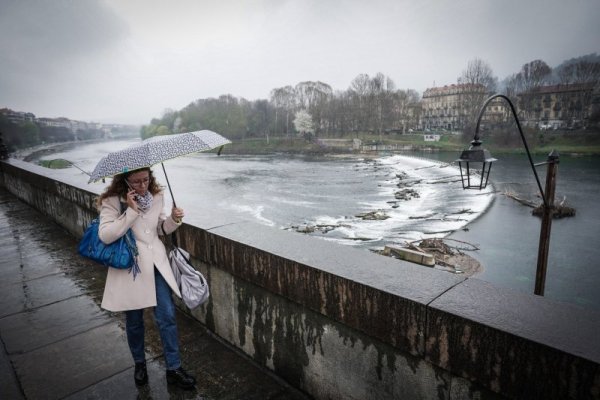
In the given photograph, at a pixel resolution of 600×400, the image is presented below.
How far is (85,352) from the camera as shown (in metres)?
2.89

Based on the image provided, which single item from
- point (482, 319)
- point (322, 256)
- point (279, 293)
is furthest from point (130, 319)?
point (482, 319)

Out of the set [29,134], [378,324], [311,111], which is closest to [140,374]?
[378,324]

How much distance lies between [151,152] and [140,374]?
61.5 inches

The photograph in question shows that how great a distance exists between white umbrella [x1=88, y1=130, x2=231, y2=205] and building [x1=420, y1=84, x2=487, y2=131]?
314 feet

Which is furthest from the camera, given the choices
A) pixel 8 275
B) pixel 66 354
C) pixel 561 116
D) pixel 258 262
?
pixel 561 116

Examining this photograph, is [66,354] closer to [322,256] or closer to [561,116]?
[322,256]

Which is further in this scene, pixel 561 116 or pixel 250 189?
pixel 561 116

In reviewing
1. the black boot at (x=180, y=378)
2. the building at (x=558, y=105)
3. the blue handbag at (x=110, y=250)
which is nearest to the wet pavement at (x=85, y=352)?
the black boot at (x=180, y=378)

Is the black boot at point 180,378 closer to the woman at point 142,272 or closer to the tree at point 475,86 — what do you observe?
the woman at point 142,272

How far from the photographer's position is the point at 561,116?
78000 mm

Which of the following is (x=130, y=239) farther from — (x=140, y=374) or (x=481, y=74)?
(x=481, y=74)

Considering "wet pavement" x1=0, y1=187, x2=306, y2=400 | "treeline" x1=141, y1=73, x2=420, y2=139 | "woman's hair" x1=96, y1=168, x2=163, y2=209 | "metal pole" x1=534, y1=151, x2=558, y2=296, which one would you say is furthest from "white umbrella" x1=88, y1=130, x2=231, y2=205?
"treeline" x1=141, y1=73, x2=420, y2=139

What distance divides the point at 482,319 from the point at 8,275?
5.49m

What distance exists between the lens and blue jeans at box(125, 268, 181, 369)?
8.07 ft
